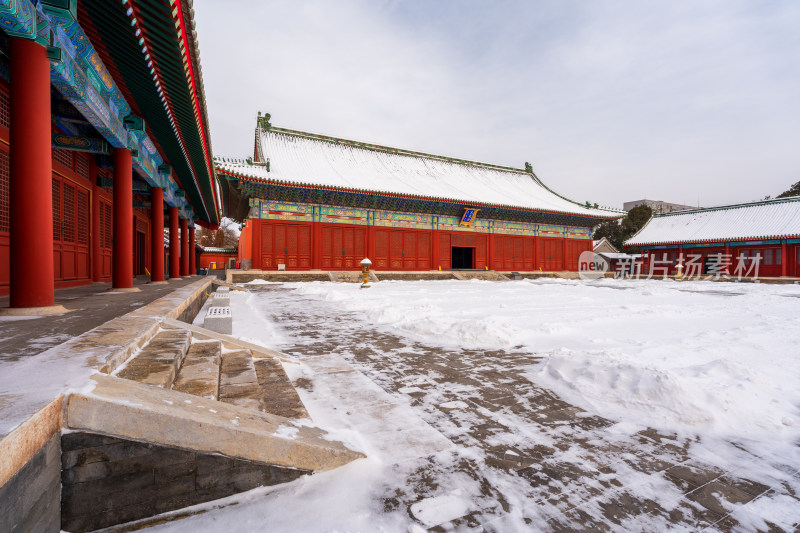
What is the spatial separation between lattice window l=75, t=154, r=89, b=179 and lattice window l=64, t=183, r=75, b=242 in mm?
538

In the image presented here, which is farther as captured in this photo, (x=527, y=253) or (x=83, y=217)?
(x=527, y=253)

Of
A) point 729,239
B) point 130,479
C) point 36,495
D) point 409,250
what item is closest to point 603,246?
point 729,239

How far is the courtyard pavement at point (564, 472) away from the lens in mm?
1522

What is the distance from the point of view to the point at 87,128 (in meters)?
6.55

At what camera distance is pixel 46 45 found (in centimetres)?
397

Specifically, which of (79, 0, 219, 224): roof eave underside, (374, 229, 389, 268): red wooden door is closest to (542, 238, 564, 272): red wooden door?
(374, 229, 389, 268): red wooden door

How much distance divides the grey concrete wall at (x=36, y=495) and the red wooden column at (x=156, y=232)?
8923mm

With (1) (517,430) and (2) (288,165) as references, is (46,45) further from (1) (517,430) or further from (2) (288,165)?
(2) (288,165)

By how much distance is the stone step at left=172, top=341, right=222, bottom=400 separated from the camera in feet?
7.40

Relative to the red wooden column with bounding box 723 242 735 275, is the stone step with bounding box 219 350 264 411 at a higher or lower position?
lower

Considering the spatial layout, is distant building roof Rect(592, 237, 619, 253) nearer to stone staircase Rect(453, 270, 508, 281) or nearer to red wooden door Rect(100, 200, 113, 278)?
stone staircase Rect(453, 270, 508, 281)

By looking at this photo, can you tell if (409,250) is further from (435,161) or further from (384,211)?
(435,161)

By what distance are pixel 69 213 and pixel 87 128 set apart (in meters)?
2.09

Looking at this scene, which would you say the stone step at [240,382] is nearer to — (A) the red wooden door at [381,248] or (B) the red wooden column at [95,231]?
(B) the red wooden column at [95,231]
